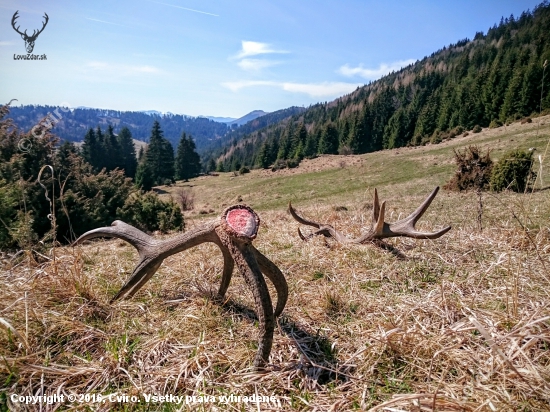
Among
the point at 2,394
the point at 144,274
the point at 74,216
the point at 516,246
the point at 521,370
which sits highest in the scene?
the point at 516,246

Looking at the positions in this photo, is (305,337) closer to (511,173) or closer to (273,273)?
(273,273)

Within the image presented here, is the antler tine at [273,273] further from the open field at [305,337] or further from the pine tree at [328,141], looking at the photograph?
the pine tree at [328,141]

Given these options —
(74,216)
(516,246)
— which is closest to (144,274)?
(516,246)

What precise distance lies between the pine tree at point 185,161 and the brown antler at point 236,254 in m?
69.5

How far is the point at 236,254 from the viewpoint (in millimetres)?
2225

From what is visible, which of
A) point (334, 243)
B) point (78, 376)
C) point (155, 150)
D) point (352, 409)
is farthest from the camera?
point (155, 150)

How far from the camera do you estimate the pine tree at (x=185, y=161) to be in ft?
231

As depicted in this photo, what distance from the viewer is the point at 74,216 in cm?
1528

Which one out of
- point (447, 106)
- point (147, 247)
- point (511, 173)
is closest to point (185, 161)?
point (447, 106)

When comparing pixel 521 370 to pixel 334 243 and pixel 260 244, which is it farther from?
pixel 260 244

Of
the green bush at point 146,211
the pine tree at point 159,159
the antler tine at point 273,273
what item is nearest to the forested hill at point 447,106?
the pine tree at point 159,159

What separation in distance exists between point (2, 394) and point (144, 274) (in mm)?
1167

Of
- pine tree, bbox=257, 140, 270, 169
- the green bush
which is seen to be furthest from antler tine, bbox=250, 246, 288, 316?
pine tree, bbox=257, 140, 270, 169

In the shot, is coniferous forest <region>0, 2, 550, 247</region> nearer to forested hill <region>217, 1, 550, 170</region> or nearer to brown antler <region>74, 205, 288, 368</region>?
forested hill <region>217, 1, 550, 170</region>
